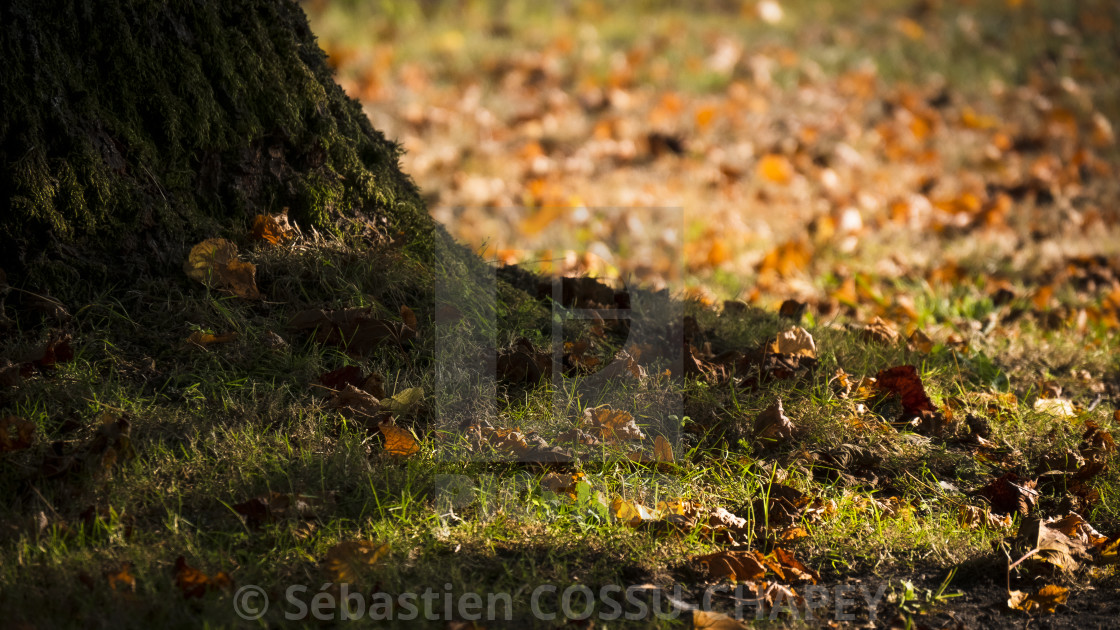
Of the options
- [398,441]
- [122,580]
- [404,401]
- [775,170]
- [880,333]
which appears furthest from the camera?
[775,170]

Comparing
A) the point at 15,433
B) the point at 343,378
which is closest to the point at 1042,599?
the point at 343,378

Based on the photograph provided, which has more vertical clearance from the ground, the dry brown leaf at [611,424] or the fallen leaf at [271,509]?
the dry brown leaf at [611,424]

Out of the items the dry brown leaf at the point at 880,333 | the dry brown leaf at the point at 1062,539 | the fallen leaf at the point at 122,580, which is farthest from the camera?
the dry brown leaf at the point at 880,333

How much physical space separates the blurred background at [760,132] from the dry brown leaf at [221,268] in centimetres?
98

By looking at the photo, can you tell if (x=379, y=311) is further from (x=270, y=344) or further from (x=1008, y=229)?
(x=1008, y=229)

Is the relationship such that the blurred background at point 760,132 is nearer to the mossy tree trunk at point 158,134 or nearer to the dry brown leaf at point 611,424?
the mossy tree trunk at point 158,134

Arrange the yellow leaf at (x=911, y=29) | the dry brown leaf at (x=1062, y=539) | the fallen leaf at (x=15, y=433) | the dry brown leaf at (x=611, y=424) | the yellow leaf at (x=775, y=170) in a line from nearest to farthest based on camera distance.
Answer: the fallen leaf at (x=15, y=433) → the dry brown leaf at (x=1062, y=539) → the dry brown leaf at (x=611, y=424) → the yellow leaf at (x=775, y=170) → the yellow leaf at (x=911, y=29)

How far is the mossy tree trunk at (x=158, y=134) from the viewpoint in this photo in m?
2.26

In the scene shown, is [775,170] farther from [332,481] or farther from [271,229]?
[332,481]

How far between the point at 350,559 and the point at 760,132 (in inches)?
217

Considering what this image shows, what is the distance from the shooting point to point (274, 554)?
1888 mm

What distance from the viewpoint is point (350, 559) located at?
1850 millimetres

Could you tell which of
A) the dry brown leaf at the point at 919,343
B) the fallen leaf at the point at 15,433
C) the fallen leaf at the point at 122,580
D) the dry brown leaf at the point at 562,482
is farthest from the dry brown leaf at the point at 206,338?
the dry brown leaf at the point at 919,343

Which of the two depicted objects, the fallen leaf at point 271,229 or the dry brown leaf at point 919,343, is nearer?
the fallen leaf at point 271,229
